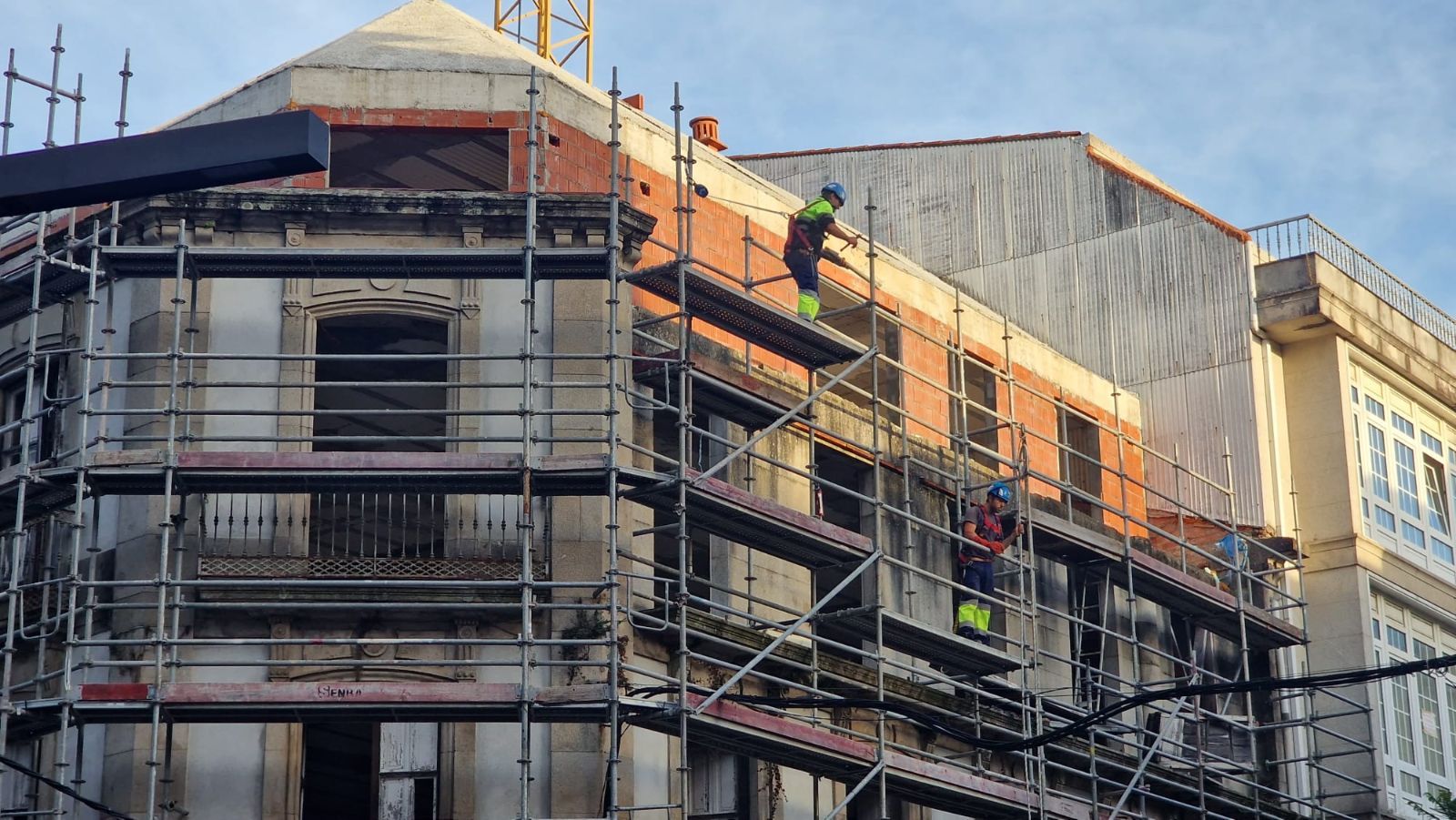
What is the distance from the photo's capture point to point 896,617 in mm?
Result: 28344

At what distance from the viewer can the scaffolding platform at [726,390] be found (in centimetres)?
2784

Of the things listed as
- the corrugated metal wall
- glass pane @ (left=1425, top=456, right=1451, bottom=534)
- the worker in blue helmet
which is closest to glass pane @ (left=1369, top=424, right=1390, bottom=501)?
glass pane @ (left=1425, top=456, right=1451, bottom=534)

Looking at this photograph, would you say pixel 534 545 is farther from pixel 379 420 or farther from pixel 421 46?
pixel 421 46

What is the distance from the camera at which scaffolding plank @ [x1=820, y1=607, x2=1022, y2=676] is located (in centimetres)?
2833

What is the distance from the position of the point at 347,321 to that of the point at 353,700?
17.4ft

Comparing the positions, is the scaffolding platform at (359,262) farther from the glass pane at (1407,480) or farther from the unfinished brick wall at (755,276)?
the glass pane at (1407,480)

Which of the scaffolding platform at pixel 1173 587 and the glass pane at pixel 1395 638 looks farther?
the glass pane at pixel 1395 638

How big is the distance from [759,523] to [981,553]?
16.9 feet

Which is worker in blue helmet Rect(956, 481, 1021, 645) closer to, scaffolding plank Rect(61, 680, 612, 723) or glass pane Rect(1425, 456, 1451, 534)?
Answer: scaffolding plank Rect(61, 680, 612, 723)

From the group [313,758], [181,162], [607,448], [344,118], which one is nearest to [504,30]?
[344,118]

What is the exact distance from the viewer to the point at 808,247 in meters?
29.4

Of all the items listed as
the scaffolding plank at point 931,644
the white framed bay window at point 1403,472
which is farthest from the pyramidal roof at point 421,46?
the white framed bay window at point 1403,472

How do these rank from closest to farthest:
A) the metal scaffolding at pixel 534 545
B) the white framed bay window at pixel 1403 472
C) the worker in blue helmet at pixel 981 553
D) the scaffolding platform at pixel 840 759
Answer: the metal scaffolding at pixel 534 545, the scaffolding platform at pixel 840 759, the worker in blue helmet at pixel 981 553, the white framed bay window at pixel 1403 472

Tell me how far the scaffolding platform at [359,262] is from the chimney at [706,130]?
33.7 feet
